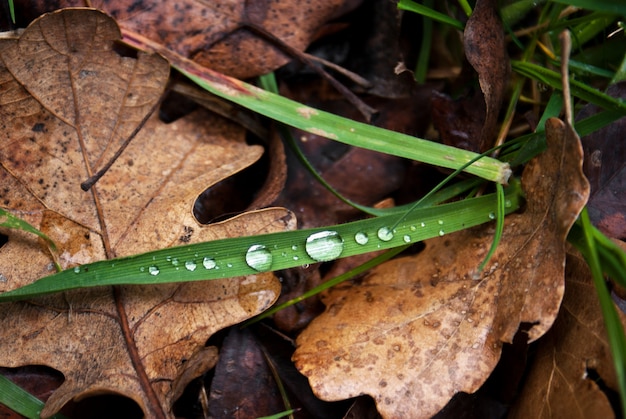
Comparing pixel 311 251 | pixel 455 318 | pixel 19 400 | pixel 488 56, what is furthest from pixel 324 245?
pixel 19 400

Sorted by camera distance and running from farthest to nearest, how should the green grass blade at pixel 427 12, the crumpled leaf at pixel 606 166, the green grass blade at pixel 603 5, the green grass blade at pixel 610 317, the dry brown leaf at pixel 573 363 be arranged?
1. the green grass blade at pixel 427 12
2. the crumpled leaf at pixel 606 166
3. the green grass blade at pixel 603 5
4. the dry brown leaf at pixel 573 363
5. the green grass blade at pixel 610 317

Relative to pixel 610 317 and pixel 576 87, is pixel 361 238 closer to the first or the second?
pixel 610 317

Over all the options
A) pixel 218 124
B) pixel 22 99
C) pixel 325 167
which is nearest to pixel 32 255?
pixel 22 99

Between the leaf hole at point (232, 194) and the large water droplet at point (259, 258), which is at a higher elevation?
the large water droplet at point (259, 258)

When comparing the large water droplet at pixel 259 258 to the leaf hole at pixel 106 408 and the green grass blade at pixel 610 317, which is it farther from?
the green grass blade at pixel 610 317

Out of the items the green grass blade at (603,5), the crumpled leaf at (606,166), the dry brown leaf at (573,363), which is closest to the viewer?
the dry brown leaf at (573,363)

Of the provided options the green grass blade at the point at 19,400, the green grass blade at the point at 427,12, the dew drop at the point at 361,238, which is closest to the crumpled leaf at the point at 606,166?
the green grass blade at the point at 427,12

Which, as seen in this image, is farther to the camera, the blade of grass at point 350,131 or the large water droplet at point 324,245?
the blade of grass at point 350,131

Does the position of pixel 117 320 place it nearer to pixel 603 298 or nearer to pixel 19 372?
pixel 19 372

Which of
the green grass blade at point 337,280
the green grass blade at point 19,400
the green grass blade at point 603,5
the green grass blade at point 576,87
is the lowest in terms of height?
the green grass blade at point 19,400
